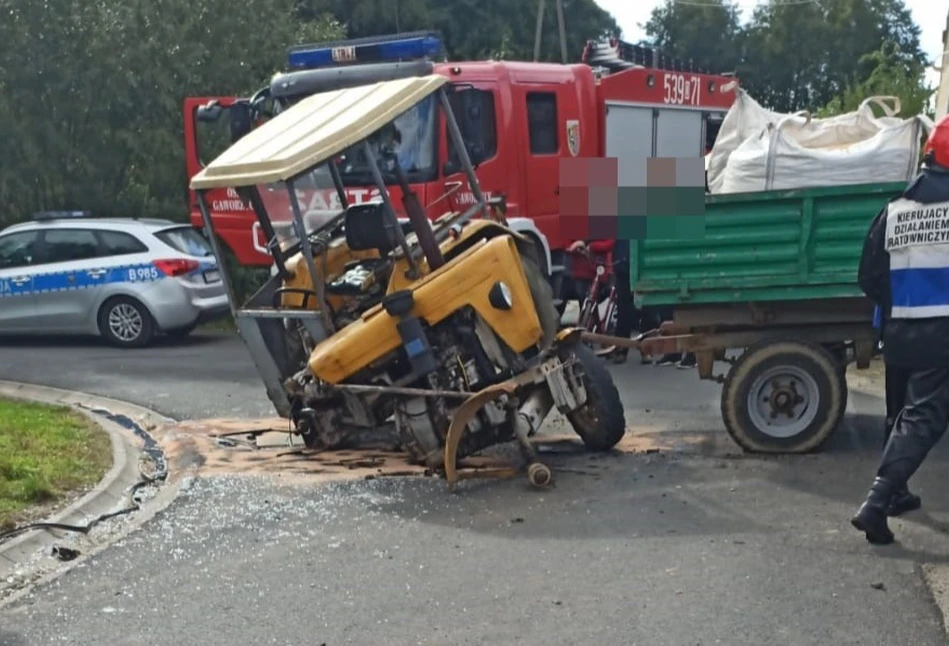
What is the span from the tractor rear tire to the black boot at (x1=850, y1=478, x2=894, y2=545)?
2.56 metres

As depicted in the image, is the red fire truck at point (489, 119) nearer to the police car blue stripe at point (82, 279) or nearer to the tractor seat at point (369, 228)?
the police car blue stripe at point (82, 279)

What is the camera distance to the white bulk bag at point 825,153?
862 centimetres

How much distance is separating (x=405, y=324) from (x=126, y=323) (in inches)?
320

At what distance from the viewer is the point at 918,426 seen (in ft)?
21.2

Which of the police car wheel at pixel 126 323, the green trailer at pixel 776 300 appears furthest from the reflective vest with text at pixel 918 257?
the police car wheel at pixel 126 323

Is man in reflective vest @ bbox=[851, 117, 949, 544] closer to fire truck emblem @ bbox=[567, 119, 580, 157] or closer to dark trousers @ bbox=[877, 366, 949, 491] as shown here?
dark trousers @ bbox=[877, 366, 949, 491]

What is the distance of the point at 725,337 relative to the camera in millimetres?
8891

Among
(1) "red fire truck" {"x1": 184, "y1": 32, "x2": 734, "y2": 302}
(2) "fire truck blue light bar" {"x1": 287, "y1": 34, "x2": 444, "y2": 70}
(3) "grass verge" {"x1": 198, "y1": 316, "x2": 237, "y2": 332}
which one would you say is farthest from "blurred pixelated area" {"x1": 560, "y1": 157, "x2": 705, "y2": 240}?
(3) "grass verge" {"x1": 198, "y1": 316, "x2": 237, "y2": 332}

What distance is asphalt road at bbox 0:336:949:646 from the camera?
18.5 ft

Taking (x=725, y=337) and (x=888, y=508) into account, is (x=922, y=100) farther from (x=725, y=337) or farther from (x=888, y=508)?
(x=888, y=508)

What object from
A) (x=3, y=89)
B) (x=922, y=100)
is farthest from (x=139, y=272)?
(x=922, y=100)

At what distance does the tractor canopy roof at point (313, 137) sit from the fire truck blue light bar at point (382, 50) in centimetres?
408

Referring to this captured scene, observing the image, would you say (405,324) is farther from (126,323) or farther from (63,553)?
(126,323)

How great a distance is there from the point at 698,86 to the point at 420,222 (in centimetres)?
892
